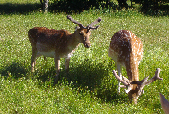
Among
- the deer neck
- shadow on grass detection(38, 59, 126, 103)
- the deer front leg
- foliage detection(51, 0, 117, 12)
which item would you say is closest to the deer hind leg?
shadow on grass detection(38, 59, 126, 103)

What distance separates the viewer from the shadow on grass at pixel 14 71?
6.58 meters

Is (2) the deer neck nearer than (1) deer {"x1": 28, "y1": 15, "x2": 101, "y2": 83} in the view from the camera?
Yes

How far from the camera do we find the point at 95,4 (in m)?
19.0

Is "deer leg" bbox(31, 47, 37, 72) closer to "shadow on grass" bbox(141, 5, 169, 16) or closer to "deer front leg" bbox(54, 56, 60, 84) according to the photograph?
"deer front leg" bbox(54, 56, 60, 84)

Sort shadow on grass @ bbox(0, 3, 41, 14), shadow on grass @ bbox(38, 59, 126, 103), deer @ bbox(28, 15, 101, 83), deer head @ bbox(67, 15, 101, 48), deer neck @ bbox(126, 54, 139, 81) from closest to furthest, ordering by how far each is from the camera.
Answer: deer neck @ bbox(126, 54, 139, 81), deer head @ bbox(67, 15, 101, 48), deer @ bbox(28, 15, 101, 83), shadow on grass @ bbox(38, 59, 126, 103), shadow on grass @ bbox(0, 3, 41, 14)

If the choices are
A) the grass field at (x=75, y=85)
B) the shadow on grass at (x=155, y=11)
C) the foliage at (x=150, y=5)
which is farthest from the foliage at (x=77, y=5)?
the grass field at (x=75, y=85)

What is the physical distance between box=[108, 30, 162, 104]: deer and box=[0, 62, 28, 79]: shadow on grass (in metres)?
2.95

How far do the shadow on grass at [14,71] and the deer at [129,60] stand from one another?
→ 295cm

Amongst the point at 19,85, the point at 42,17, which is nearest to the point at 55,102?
the point at 19,85

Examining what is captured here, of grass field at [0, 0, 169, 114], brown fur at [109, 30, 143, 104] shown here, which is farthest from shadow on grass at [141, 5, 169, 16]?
brown fur at [109, 30, 143, 104]

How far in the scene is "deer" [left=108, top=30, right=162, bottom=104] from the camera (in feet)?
17.2

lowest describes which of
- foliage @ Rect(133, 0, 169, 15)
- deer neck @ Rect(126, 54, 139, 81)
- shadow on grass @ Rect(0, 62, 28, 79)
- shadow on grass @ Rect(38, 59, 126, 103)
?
shadow on grass @ Rect(38, 59, 126, 103)

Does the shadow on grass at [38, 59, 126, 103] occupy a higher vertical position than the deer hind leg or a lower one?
lower

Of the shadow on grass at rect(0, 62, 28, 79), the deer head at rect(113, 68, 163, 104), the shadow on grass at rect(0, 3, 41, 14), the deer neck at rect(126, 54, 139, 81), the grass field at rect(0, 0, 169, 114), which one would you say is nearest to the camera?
the deer head at rect(113, 68, 163, 104)
